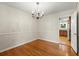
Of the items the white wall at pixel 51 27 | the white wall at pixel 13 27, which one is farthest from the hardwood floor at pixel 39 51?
the white wall at pixel 51 27

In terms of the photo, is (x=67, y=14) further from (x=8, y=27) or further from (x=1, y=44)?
(x=1, y=44)

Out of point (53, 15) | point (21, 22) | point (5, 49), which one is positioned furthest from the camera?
point (53, 15)

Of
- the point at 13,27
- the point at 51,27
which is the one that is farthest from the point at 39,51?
the point at 51,27

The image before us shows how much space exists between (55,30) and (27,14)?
7.37ft

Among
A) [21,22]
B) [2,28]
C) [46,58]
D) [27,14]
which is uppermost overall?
[27,14]

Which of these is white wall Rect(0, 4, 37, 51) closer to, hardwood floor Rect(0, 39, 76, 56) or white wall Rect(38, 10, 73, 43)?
hardwood floor Rect(0, 39, 76, 56)

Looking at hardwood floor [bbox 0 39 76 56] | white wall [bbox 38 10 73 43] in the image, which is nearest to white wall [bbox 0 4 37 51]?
hardwood floor [bbox 0 39 76 56]

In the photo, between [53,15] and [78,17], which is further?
[53,15]

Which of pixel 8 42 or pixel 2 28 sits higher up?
pixel 2 28

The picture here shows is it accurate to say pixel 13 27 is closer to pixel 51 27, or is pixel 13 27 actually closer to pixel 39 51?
pixel 39 51

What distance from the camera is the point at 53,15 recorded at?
4898mm

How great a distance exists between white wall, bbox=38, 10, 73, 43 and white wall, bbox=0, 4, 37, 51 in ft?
3.87

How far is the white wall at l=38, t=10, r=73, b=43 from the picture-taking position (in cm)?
460

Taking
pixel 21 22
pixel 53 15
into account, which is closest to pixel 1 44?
pixel 21 22
